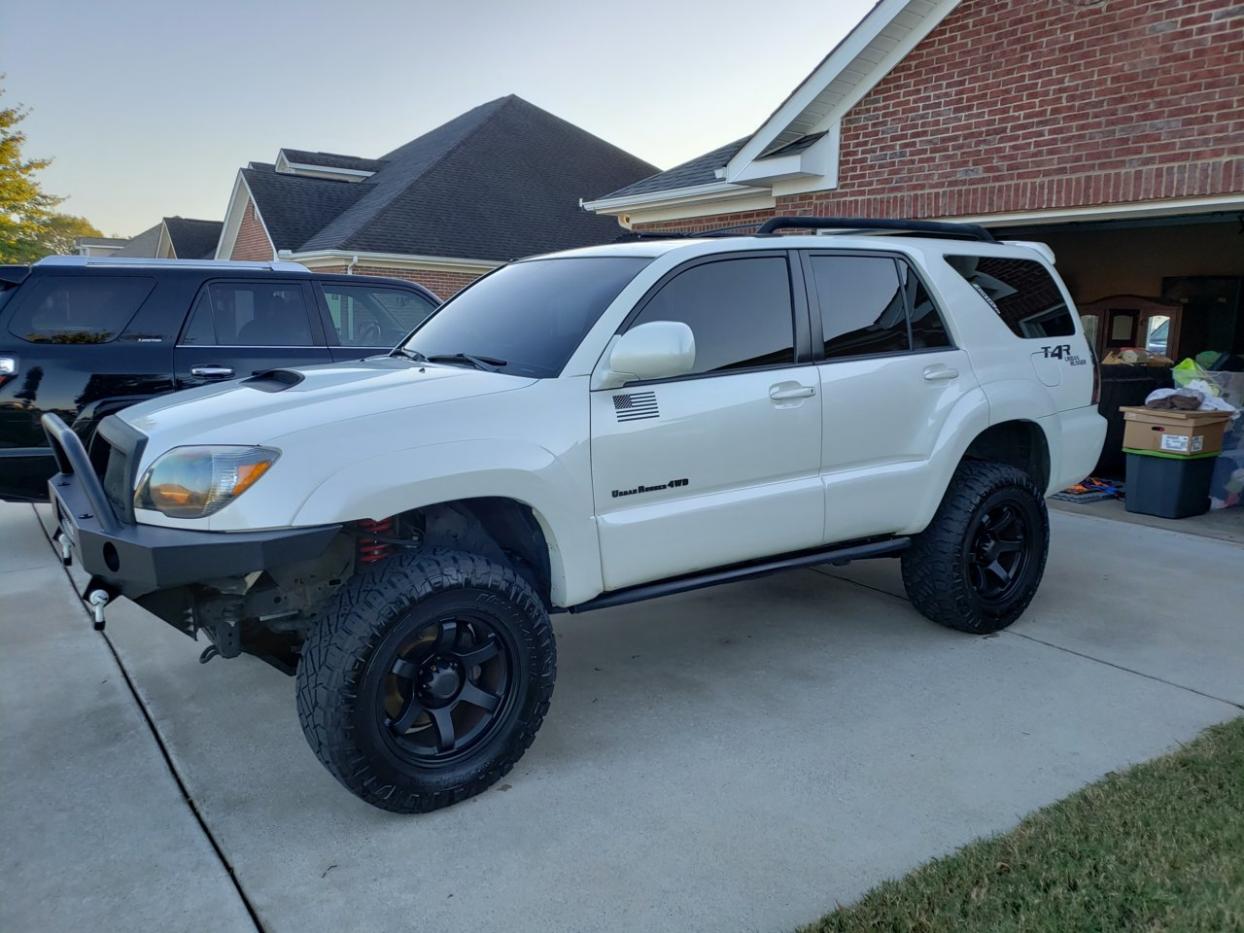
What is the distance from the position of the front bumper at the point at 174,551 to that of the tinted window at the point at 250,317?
389 cm

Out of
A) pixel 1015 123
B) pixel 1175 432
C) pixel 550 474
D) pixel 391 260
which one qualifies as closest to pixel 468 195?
pixel 391 260

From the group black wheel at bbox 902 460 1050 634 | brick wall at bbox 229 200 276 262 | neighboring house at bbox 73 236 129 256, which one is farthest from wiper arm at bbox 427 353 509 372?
neighboring house at bbox 73 236 129 256

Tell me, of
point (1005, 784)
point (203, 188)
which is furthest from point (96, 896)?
point (203, 188)

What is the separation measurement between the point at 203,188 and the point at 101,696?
144 feet

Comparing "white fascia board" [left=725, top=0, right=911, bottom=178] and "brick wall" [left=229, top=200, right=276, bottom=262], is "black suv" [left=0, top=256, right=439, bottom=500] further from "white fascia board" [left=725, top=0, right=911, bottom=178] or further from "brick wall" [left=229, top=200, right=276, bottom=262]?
"brick wall" [left=229, top=200, right=276, bottom=262]

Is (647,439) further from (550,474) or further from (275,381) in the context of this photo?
(275,381)

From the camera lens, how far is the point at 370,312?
24.4 ft

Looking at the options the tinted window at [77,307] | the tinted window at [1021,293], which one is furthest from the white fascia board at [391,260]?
the tinted window at [1021,293]

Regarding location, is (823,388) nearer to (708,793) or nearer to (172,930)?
(708,793)

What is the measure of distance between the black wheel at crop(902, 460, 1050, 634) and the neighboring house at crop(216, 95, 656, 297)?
1801 centimetres

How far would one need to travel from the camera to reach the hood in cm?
291

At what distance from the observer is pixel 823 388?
398 cm

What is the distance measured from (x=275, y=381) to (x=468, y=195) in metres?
21.2

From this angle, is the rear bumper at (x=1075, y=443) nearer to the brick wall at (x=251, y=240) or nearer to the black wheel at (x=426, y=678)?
the black wheel at (x=426, y=678)
